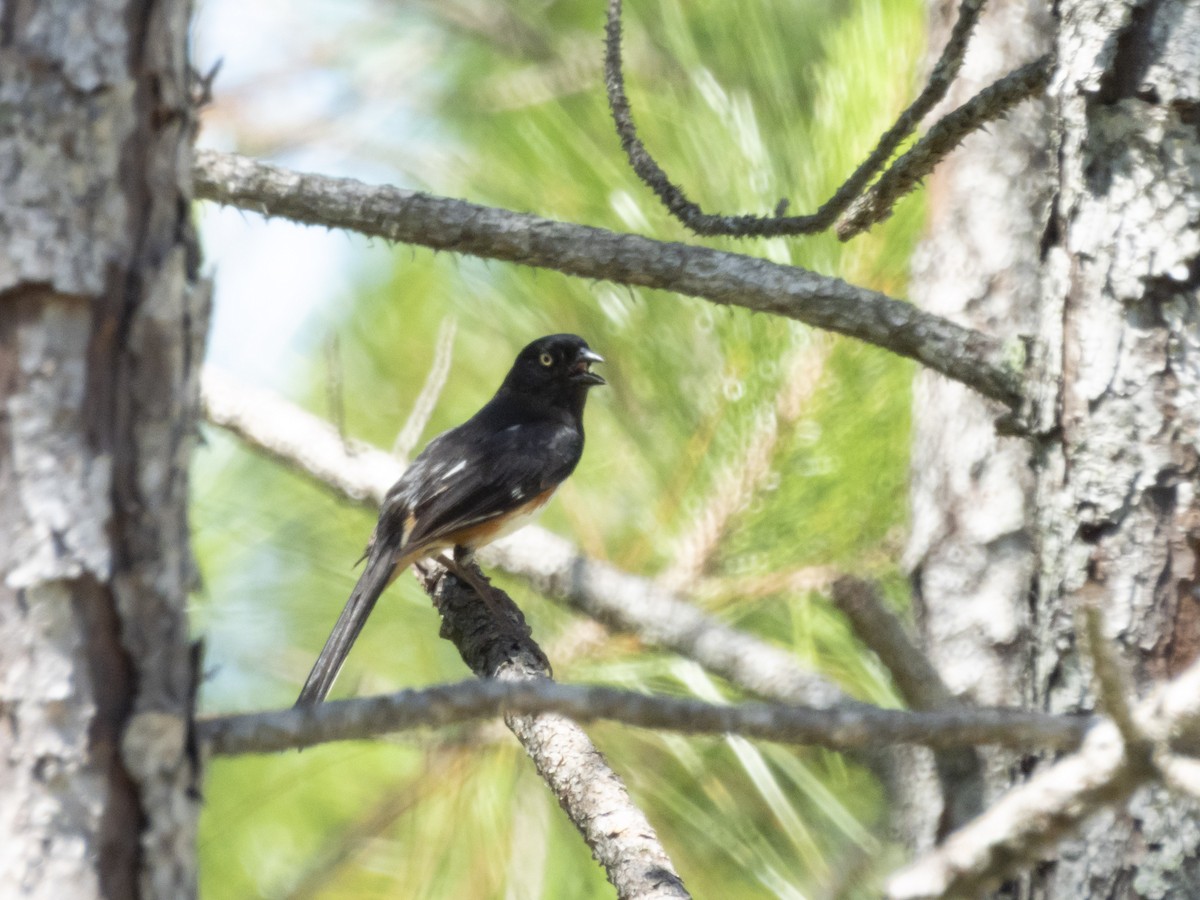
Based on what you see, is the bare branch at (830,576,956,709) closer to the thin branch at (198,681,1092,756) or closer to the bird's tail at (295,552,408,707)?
the thin branch at (198,681,1092,756)

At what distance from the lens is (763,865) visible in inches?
147

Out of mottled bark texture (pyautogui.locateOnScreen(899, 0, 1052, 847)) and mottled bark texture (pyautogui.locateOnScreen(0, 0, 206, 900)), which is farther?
mottled bark texture (pyautogui.locateOnScreen(899, 0, 1052, 847))

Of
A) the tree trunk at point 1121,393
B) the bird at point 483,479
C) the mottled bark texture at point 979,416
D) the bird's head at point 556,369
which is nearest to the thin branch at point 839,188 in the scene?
the tree trunk at point 1121,393

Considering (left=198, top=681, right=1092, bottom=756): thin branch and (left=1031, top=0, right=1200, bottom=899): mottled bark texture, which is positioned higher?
(left=1031, top=0, right=1200, bottom=899): mottled bark texture

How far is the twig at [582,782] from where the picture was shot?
212cm

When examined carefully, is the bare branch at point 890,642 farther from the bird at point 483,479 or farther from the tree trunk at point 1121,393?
the bird at point 483,479

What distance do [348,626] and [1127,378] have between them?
2.31 m

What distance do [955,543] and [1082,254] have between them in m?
2.10

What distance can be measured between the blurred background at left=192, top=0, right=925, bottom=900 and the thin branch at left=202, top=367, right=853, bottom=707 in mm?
284

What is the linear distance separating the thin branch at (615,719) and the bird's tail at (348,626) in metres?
2.19

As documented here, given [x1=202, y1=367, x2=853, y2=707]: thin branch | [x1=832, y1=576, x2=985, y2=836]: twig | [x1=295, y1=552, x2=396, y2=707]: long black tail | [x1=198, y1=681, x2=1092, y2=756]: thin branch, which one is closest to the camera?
[x1=198, y1=681, x2=1092, y2=756]: thin branch

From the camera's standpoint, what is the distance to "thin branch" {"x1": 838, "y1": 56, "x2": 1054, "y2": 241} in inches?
90.1

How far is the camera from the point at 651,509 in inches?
172

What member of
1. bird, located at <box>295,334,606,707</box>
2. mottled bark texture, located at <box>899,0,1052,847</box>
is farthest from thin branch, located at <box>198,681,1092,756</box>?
mottled bark texture, located at <box>899,0,1052,847</box>
